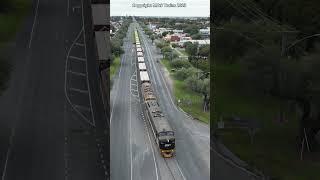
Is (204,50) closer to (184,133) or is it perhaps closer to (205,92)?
(205,92)

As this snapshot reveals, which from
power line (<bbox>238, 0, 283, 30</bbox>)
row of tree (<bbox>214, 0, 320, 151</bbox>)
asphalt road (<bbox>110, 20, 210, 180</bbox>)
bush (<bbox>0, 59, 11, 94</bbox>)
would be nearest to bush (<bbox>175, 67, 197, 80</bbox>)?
asphalt road (<bbox>110, 20, 210, 180</bbox>)

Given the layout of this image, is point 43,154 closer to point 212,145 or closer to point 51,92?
point 51,92

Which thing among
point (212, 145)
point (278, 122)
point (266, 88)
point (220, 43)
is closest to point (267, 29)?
point (220, 43)

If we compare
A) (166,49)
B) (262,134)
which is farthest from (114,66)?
(262,134)

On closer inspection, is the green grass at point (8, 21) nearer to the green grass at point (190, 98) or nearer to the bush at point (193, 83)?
the green grass at point (190, 98)

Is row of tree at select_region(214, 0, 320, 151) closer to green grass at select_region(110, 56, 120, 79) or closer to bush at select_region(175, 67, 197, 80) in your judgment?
bush at select_region(175, 67, 197, 80)

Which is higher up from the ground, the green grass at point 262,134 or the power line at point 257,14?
the power line at point 257,14

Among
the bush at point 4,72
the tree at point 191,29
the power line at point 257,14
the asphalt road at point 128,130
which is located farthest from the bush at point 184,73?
the bush at point 4,72
